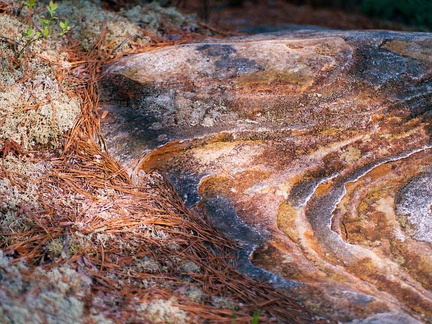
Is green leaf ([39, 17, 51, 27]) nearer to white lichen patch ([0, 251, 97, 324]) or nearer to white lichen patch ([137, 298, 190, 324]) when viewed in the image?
white lichen patch ([0, 251, 97, 324])

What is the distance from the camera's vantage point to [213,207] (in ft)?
8.71

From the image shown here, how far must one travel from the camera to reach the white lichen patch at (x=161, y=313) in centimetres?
197

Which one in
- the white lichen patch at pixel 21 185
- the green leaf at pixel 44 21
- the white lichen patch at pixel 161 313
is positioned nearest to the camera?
the white lichen patch at pixel 161 313

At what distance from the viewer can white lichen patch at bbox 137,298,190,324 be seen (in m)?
1.97

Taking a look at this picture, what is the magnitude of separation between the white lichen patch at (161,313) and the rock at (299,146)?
422 millimetres

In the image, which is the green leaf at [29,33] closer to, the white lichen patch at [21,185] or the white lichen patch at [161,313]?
the white lichen patch at [21,185]

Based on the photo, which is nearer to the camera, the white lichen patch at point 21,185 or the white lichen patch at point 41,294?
the white lichen patch at point 41,294

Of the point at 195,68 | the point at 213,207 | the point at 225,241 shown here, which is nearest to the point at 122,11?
the point at 195,68

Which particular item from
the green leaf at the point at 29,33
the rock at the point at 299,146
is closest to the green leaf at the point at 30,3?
the green leaf at the point at 29,33

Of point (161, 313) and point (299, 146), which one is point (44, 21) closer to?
point (299, 146)

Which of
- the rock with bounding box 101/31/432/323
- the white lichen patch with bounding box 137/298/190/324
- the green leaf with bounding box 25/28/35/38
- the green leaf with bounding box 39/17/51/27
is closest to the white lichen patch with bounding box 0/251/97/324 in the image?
the white lichen patch with bounding box 137/298/190/324

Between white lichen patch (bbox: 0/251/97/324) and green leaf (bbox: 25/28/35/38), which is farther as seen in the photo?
green leaf (bbox: 25/28/35/38)

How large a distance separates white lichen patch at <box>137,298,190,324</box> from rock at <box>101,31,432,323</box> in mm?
422

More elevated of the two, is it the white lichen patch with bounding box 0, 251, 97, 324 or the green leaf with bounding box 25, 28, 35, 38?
the green leaf with bounding box 25, 28, 35, 38
